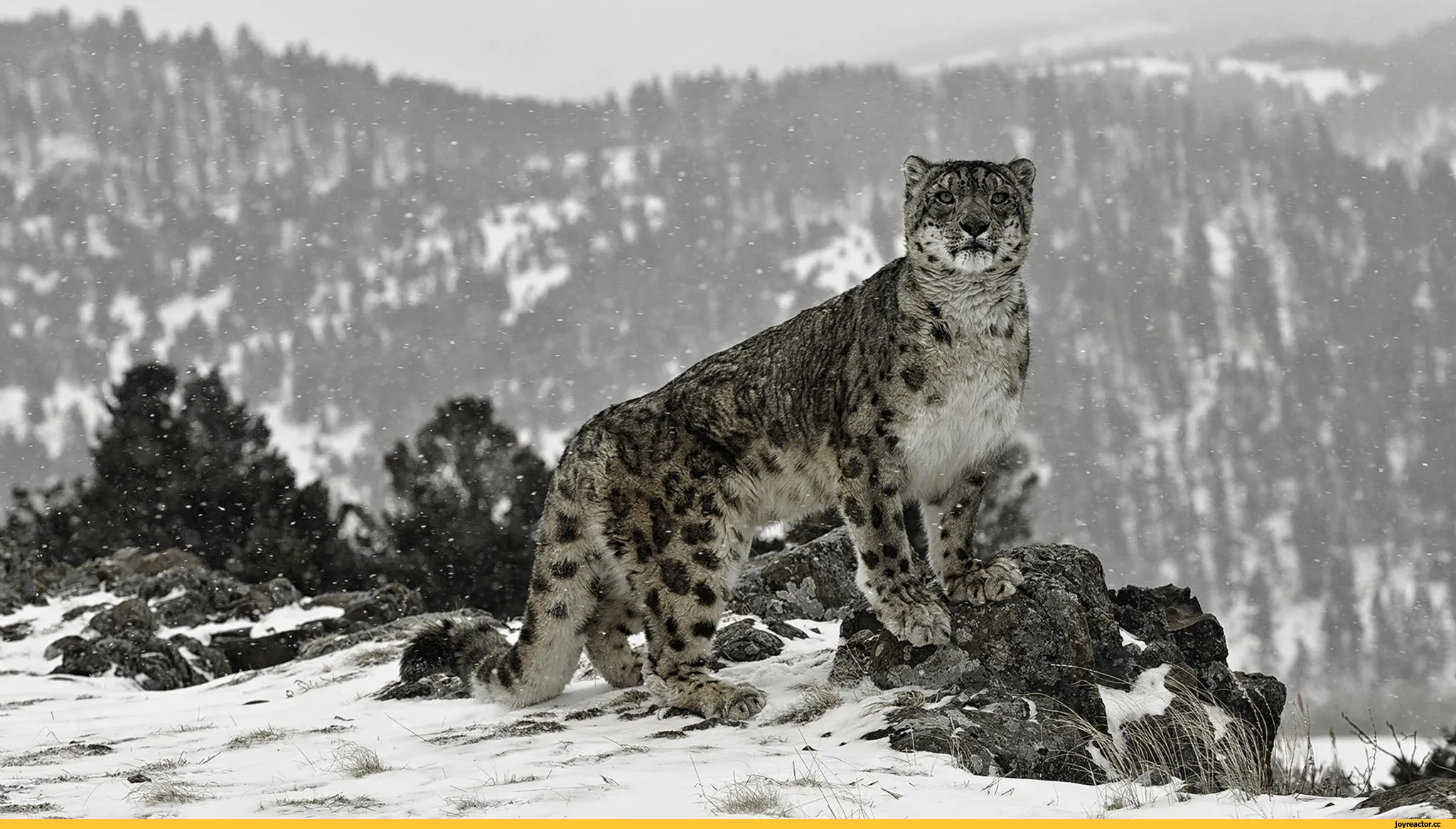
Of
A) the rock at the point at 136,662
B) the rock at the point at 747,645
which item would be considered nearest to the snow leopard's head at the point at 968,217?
the rock at the point at 747,645

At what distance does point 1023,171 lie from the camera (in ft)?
27.5

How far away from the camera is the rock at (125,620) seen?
1712 centimetres

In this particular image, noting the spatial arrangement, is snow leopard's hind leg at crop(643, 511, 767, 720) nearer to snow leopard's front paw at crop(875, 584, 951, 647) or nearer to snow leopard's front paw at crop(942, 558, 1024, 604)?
snow leopard's front paw at crop(875, 584, 951, 647)

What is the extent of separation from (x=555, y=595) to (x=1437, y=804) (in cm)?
534

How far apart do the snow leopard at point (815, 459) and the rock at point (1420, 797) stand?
2.79 m

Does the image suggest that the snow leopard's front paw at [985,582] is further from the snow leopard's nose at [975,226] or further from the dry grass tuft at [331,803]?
the dry grass tuft at [331,803]

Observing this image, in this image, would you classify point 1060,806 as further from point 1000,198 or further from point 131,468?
point 131,468

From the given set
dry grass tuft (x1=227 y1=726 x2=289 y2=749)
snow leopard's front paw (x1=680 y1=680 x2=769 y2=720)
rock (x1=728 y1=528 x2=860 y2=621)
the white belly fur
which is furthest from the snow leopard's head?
dry grass tuft (x1=227 y1=726 x2=289 y2=749)

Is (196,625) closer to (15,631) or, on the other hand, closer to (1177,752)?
(15,631)

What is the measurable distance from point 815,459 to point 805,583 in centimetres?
448

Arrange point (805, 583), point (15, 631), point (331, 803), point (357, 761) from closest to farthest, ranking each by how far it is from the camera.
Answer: point (331, 803)
point (357, 761)
point (805, 583)
point (15, 631)

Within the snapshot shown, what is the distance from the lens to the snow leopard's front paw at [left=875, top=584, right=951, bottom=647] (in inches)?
316

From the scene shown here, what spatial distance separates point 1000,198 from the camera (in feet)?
26.2

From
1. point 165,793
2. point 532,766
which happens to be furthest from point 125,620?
point 532,766
